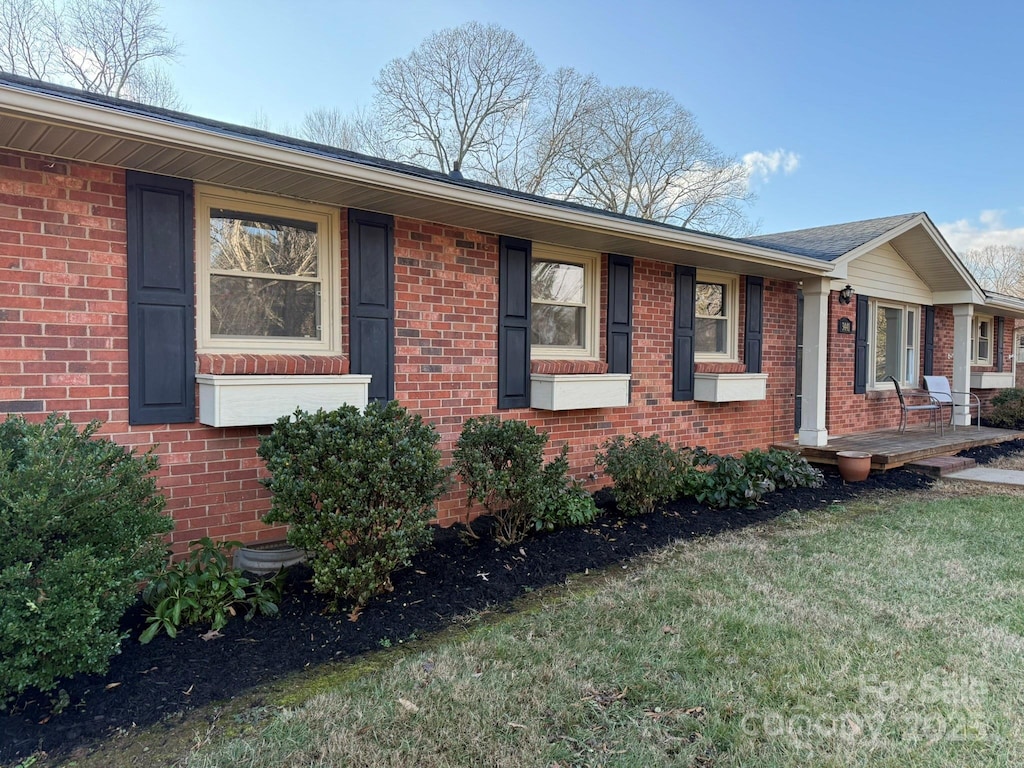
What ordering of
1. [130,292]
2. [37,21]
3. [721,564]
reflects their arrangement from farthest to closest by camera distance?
[37,21], [721,564], [130,292]

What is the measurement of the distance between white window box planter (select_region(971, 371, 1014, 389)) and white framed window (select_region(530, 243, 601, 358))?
9823mm

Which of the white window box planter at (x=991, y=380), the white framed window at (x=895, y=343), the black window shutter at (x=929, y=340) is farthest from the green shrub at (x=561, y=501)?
the white window box planter at (x=991, y=380)

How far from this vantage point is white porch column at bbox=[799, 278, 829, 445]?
739 cm

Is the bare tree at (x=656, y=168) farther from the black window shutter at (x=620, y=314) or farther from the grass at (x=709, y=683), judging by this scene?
the grass at (x=709, y=683)

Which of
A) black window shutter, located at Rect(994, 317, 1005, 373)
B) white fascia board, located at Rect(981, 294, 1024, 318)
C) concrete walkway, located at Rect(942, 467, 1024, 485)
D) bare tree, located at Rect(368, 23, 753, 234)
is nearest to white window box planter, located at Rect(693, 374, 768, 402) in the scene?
concrete walkway, located at Rect(942, 467, 1024, 485)

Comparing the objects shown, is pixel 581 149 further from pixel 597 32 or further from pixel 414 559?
pixel 414 559

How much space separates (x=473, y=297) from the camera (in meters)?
4.91

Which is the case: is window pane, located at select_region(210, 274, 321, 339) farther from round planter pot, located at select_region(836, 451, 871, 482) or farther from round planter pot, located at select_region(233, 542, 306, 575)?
round planter pot, located at select_region(836, 451, 871, 482)

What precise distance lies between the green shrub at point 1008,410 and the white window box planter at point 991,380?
12.4 inches

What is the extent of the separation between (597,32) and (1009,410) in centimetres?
1170

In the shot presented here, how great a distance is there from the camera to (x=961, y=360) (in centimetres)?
1022

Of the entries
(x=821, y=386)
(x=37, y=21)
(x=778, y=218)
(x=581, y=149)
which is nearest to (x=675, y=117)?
(x=581, y=149)

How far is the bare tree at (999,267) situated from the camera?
24.1 m

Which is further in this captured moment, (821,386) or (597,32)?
(597,32)
